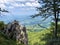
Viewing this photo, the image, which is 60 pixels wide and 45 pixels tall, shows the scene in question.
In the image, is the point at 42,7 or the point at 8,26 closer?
the point at 8,26

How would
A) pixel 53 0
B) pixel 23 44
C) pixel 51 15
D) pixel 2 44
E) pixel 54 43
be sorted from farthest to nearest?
pixel 51 15
pixel 53 0
pixel 54 43
pixel 23 44
pixel 2 44

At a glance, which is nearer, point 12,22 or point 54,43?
point 12,22

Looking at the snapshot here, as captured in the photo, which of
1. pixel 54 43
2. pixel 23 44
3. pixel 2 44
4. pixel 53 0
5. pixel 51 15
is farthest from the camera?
pixel 51 15

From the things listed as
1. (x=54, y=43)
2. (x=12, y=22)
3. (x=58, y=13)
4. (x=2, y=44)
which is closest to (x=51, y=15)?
(x=58, y=13)

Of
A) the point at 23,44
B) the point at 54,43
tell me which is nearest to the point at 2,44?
the point at 23,44

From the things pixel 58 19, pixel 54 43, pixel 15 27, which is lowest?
pixel 54 43

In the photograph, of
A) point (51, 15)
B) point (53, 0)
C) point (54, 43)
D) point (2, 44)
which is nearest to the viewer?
point (2, 44)

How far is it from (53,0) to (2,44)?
16.7 m

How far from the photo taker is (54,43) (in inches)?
972

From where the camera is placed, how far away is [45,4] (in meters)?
28.2

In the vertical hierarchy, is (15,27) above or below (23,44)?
above

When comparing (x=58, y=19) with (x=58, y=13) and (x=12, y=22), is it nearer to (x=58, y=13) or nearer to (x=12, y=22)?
(x=58, y=13)

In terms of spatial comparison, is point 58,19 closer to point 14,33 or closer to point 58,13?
point 58,13

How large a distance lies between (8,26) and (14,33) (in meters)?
0.69
